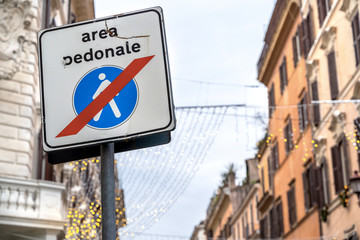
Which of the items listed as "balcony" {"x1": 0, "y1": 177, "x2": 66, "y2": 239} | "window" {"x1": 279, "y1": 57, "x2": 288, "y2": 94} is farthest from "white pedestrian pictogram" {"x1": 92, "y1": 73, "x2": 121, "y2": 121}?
"window" {"x1": 279, "y1": 57, "x2": 288, "y2": 94}

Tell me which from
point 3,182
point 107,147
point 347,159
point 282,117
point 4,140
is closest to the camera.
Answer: point 107,147

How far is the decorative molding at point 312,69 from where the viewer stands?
86.2 ft

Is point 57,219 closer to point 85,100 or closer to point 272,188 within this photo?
point 85,100

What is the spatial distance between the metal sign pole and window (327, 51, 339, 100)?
68.7ft

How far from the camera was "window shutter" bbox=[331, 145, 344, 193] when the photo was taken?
75.6 ft

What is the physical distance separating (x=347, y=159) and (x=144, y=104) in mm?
19746

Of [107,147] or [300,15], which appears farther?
[300,15]

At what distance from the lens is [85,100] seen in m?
3.10

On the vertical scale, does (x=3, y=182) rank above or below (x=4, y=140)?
below

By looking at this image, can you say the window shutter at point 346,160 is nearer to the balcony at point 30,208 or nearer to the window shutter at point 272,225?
the balcony at point 30,208

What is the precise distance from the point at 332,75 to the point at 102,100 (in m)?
21.4

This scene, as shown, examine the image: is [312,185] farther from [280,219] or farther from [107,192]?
[107,192]

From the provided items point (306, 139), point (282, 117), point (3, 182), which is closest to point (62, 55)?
point (3, 182)

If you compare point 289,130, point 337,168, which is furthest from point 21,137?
point 289,130
